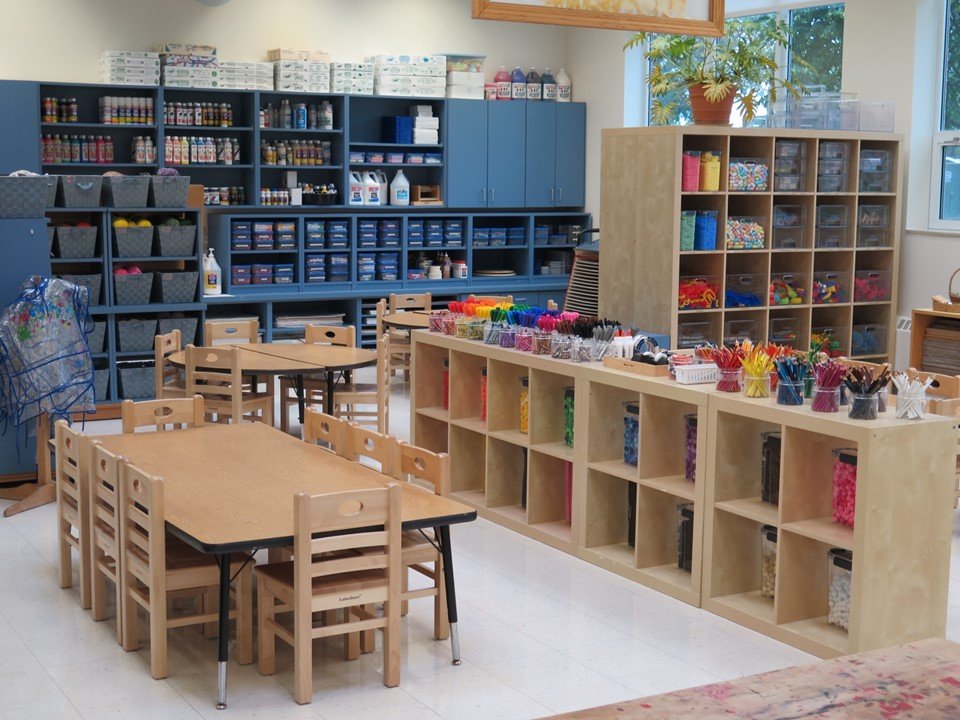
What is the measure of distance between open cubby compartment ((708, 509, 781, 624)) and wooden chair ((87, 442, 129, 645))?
2.34m

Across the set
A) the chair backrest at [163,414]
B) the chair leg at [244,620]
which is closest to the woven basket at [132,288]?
the chair backrest at [163,414]

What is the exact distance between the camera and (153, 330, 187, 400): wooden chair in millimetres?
7238

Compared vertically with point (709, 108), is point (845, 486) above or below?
below

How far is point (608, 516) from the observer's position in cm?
563

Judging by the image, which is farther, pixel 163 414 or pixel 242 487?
pixel 163 414

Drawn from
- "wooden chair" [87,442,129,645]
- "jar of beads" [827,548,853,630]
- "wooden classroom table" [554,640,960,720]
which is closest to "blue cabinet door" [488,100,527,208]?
"wooden chair" [87,442,129,645]

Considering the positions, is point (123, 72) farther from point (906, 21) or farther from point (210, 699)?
point (210, 699)

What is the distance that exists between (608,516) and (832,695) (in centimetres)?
363

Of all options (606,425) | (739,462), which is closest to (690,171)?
(606,425)

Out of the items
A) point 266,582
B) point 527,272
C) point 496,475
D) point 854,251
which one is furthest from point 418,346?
point 527,272

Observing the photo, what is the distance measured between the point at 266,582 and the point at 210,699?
42 centimetres

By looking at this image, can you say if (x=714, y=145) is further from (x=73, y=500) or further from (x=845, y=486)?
(x=73, y=500)

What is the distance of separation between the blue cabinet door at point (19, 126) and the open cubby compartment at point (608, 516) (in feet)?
20.1

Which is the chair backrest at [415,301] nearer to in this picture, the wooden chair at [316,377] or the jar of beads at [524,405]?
the wooden chair at [316,377]
